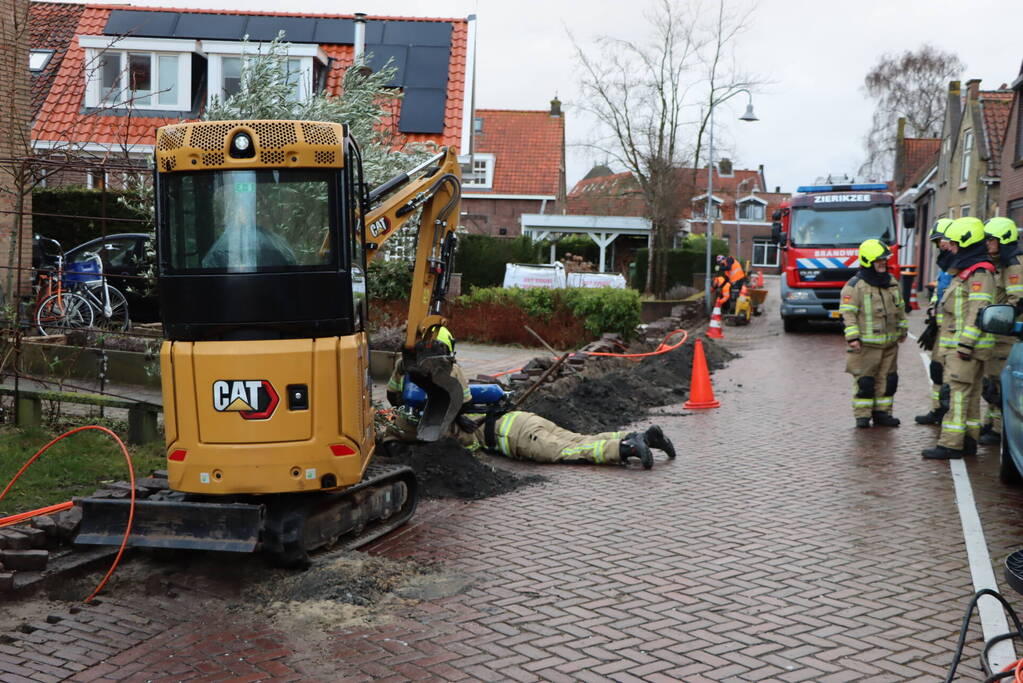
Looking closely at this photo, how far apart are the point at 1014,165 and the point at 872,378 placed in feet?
64.2

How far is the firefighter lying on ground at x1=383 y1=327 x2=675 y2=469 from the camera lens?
30.2 ft

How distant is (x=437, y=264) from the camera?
26.1 ft

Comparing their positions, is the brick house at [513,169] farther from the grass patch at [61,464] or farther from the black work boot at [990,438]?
the grass patch at [61,464]

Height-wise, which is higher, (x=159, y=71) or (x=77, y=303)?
(x=159, y=71)

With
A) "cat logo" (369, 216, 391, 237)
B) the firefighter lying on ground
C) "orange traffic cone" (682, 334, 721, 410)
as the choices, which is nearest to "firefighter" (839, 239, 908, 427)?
"orange traffic cone" (682, 334, 721, 410)

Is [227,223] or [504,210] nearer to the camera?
[227,223]

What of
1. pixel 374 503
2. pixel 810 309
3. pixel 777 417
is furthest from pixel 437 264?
pixel 810 309

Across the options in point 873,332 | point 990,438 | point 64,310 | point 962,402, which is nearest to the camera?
point 962,402

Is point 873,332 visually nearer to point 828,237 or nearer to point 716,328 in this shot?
point 716,328

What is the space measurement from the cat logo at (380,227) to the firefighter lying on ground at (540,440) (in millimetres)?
2330

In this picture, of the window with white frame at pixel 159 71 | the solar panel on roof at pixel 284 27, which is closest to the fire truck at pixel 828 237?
the solar panel on roof at pixel 284 27

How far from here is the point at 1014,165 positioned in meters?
27.5

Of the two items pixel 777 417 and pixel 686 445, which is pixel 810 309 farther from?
pixel 686 445

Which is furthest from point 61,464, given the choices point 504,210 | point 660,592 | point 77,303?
point 504,210
